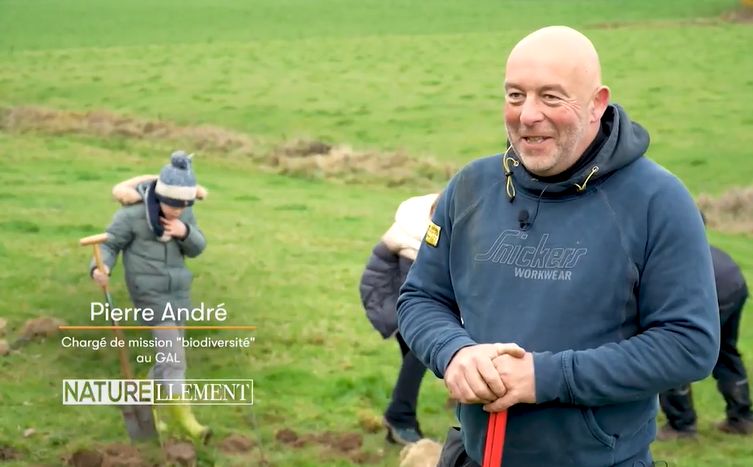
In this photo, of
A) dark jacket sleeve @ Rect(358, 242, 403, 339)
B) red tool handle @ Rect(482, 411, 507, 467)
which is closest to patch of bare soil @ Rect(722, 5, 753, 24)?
dark jacket sleeve @ Rect(358, 242, 403, 339)

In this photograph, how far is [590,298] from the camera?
2.78 m

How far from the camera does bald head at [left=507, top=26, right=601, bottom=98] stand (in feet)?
9.16

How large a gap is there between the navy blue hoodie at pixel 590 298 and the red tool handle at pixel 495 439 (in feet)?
0.16

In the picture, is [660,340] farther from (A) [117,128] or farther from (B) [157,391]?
(A) [117,128]

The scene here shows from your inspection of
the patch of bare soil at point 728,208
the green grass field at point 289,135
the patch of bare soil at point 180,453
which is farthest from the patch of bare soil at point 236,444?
the patch of bare soil at point 728,208

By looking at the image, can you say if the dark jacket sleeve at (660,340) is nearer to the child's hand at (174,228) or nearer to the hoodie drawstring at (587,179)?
the hoodie drawstring at (587,179)

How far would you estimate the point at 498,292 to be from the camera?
2879 mm

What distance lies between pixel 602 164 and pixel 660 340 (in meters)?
0.38

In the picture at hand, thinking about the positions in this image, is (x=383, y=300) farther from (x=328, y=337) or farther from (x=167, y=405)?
(x=328, y=337)

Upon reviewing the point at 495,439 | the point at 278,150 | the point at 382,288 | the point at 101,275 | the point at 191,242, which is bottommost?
the point at 495,439

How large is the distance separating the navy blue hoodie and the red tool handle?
0.16ft

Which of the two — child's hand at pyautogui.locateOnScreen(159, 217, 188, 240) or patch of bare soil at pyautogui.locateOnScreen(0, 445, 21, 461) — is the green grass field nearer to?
patch of bare soil at pyautogui.locateOnScreen(0, 445, 21, 461)

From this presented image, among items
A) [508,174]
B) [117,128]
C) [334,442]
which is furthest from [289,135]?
[508,174]

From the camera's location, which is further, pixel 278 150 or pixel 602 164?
pixel 278 150
